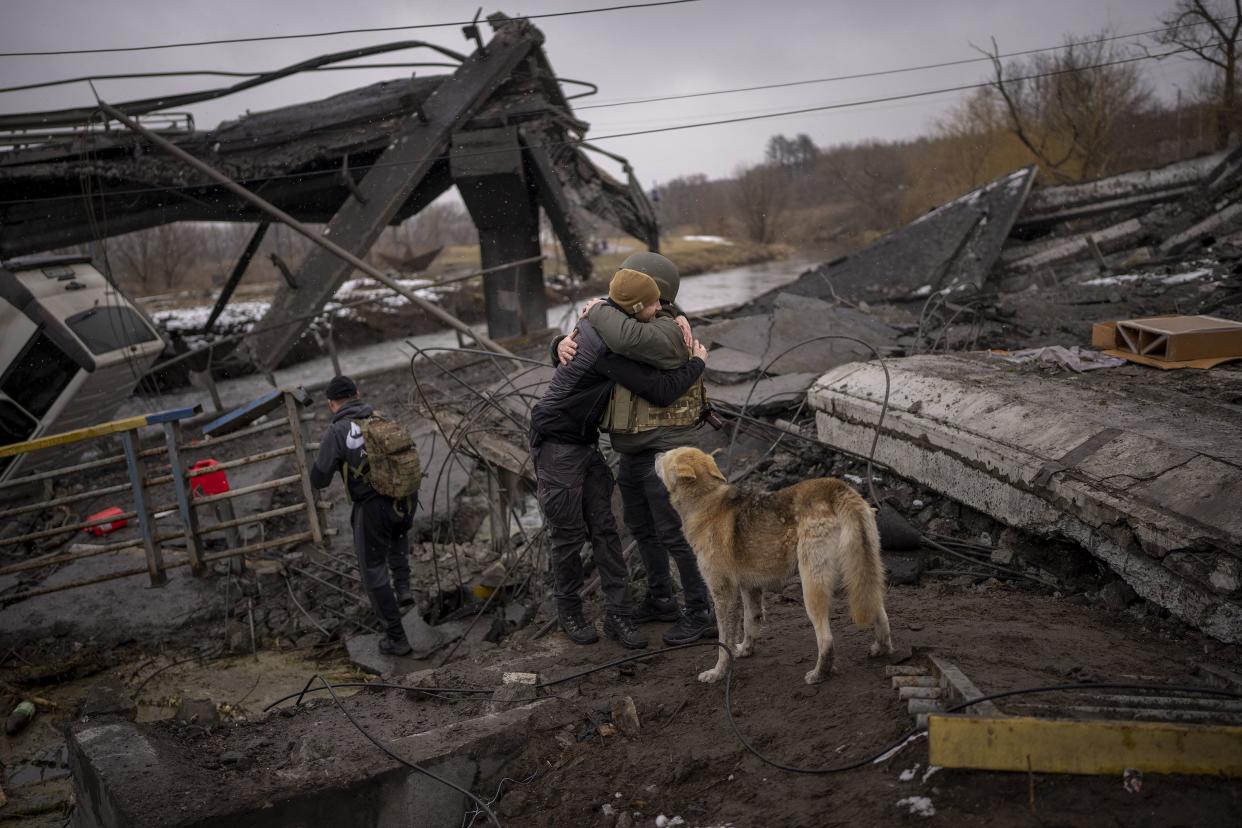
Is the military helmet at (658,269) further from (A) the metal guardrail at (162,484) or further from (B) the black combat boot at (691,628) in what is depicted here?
(A) the metal guardrail at (162,484)

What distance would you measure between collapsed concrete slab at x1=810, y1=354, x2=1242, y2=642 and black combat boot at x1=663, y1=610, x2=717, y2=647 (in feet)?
6.45

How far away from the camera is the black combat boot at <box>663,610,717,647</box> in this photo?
14.3 feet

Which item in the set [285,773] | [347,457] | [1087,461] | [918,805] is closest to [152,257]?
[347,457]

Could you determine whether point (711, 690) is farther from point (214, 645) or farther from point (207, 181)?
point (207, 181)

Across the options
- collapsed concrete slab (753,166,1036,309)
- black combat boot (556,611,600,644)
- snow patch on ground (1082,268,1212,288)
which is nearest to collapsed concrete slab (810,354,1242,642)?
black combat boot (556,611,600,644)

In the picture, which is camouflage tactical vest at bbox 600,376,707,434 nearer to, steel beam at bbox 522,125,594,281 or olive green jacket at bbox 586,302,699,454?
olive green jacket at bbox 586,302,699,454

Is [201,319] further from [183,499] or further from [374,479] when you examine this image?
[374,479]

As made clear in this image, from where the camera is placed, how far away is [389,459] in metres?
5.42

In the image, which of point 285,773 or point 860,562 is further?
point 285,773

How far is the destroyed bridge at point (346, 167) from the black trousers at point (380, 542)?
7.81 meters

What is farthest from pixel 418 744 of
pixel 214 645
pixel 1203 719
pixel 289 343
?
pixel 289 343

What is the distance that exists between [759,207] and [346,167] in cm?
3550

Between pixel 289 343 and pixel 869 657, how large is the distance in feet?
37.5

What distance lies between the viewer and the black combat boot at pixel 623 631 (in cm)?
446
